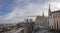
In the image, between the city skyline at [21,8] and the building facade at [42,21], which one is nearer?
the city skyline at [21,8]

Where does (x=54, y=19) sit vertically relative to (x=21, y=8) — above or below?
below

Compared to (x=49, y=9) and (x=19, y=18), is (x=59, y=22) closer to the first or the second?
(x=49, y=9)

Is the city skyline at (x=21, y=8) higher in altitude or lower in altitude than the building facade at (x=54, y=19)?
higher

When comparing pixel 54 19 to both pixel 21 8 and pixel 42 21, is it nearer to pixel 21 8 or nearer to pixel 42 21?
pixel 42 21

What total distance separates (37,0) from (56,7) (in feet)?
1.96

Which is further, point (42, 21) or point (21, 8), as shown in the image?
point (42, 21)

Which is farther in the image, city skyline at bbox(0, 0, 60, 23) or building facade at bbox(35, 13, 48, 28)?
building facade at bbox(35, 13, 48, 28)

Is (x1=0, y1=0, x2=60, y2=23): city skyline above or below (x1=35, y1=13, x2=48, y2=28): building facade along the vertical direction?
above

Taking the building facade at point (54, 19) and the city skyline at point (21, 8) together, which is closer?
the city skyline at point (21, 8)

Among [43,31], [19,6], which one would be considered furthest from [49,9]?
[19,6]

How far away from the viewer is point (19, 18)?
2828mm

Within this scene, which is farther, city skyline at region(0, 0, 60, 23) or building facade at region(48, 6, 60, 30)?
building facade at region(48, 6, 60, 30)

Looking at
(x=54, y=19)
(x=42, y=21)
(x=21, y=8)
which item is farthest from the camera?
(x=54, y=19)

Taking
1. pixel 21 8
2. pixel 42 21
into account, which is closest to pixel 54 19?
pixel 42 21
